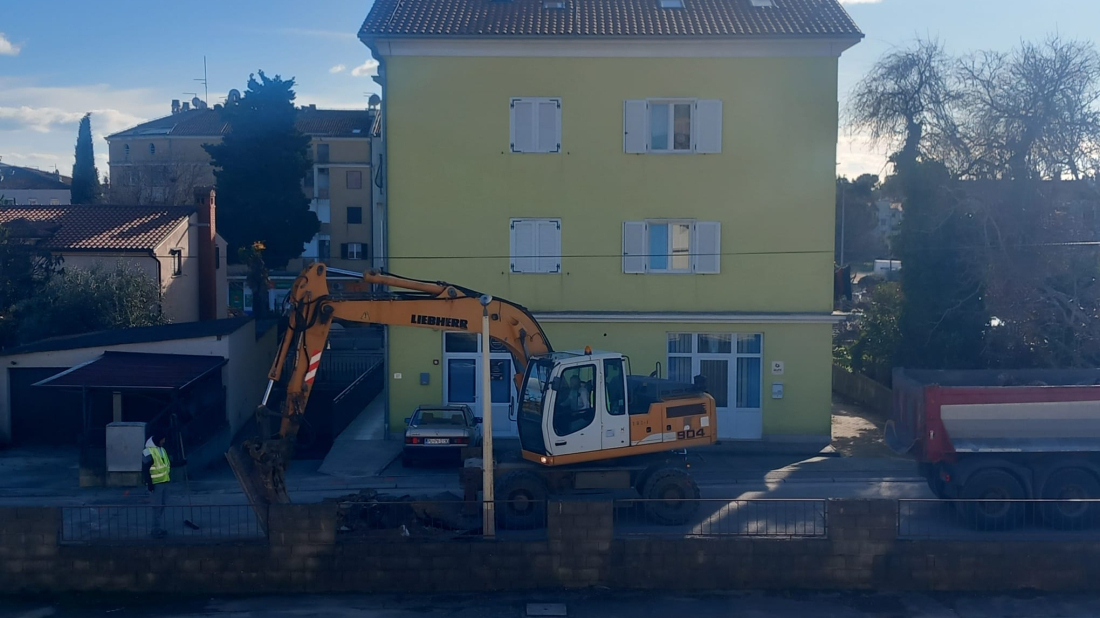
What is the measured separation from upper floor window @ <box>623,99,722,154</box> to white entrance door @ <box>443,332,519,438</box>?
5.63 metres

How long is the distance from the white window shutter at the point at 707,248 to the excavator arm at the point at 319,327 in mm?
7121

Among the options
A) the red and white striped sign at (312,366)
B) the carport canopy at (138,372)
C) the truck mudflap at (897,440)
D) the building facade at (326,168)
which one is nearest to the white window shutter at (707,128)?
the truck mudflap at (897,440)

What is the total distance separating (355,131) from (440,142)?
1639 inches

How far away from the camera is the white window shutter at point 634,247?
70.0ft

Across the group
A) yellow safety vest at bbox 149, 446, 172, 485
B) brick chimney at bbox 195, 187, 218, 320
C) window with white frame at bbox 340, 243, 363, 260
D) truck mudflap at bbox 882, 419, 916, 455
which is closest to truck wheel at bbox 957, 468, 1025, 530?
truck mudflap at bbox 882, 419, 916, 455

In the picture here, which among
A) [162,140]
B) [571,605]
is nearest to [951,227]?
[571,605]

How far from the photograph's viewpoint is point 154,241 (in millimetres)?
27188

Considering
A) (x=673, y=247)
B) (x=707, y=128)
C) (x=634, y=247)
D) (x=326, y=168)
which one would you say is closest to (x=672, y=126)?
(x=707, y=128)

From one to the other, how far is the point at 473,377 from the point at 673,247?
5465mm

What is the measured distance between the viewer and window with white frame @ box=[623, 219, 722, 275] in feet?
70.0

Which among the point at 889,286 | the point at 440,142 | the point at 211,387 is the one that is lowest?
the point at 211,387

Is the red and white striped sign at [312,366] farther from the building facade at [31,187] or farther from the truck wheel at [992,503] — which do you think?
the building facade at [31,187]

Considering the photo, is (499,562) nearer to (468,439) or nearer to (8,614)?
(8,614)

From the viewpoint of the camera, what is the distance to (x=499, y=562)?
38.5ft
